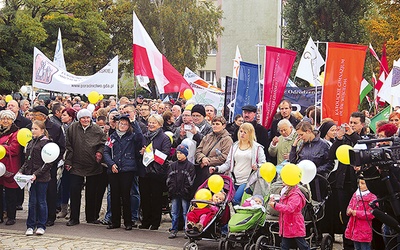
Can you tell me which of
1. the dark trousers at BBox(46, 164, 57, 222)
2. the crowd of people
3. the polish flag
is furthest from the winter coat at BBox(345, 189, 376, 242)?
the polish flag

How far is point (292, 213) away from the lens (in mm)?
8625

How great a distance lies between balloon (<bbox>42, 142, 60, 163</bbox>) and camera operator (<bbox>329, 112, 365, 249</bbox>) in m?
4.14

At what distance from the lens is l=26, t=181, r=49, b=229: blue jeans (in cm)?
1062

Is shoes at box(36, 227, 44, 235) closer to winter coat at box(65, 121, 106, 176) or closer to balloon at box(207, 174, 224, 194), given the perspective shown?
winter coat at box(65, 121, 106, 176)

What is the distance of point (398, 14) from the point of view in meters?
33.0

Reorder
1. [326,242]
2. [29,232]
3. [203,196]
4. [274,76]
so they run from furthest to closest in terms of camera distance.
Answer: [274,76] → [29,232] → [203,196] → [326,242]

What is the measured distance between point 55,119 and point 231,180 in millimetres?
4255

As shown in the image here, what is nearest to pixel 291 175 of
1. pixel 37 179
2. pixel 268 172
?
pixel 268 172

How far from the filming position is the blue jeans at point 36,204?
34.9 ft

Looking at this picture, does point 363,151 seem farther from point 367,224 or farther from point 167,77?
point 167,77

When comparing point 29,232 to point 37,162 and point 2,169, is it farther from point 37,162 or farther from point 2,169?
point 2,169

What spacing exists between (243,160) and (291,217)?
5.35 feet

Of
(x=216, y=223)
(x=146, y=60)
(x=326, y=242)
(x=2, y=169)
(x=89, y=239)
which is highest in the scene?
(x=146, y=60)

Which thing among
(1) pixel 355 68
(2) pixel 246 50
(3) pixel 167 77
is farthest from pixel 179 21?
(1) pixel 355 68
